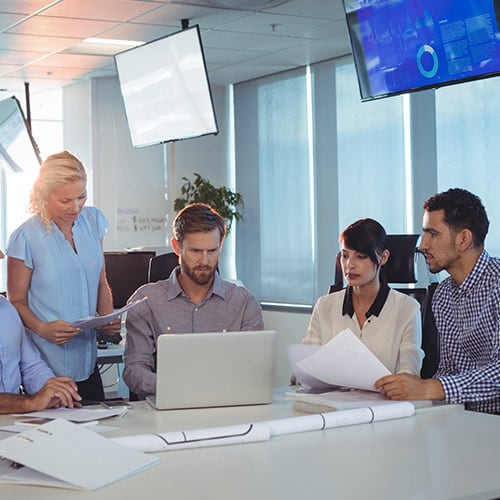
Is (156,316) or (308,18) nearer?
(156,316)

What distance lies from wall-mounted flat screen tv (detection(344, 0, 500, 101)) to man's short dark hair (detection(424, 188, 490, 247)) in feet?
4.52

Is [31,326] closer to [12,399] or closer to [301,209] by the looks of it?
[12,399]

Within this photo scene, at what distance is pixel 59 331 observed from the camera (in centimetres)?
328

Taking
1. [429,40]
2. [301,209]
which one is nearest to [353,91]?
[301,209]

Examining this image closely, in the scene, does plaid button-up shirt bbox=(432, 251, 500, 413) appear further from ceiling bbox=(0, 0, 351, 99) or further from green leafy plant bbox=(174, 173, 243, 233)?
green leafy plant bbox=(174, 173, 243, 233)

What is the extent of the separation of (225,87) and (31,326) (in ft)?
18.5

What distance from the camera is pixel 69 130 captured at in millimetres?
8680

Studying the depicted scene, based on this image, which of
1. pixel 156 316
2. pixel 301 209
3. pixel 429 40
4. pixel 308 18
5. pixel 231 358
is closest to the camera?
pixel 231 358

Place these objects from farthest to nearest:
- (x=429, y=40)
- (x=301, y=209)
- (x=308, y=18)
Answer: (x=301, y=209)
(x=308, y=18)
(x=429, y=40)

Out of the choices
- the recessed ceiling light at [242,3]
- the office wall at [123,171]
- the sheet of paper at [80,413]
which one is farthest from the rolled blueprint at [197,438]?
the office wall at [123,171]

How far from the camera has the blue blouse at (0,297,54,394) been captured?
2885 mm

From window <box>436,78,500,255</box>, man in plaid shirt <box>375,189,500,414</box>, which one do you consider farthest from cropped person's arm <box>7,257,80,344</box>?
window <box>436,78,500,255</box>

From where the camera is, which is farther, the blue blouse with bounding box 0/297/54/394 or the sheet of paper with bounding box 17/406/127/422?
the blue blouse with bounding box 0/297/54/394

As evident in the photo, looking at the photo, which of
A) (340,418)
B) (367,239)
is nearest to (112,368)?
(367,239)
